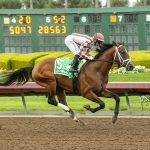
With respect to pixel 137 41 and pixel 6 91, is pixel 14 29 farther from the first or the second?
pixel 6 91

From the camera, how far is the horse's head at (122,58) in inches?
435

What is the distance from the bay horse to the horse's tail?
0.32m

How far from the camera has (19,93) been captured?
14.3m

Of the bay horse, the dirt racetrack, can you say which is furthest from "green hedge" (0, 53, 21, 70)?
the bay horse

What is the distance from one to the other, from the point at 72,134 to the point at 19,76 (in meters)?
2.73

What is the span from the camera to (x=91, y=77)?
36.2 ft

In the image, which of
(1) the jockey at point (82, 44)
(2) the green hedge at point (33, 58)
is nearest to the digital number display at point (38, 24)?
(2) the green hedge at point (33, 58)

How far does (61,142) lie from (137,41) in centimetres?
1338

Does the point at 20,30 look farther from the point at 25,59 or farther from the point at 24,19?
the point at 25,59

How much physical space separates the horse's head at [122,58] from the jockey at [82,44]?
0.31 metres

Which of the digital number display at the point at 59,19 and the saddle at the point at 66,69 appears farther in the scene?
the digital number display at the point at 59,19

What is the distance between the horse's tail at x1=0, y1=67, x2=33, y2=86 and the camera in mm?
12273

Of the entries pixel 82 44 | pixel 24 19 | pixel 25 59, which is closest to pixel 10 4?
pixel 25 59

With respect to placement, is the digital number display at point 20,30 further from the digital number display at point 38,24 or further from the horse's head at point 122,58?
the horse's head at point 122,58
